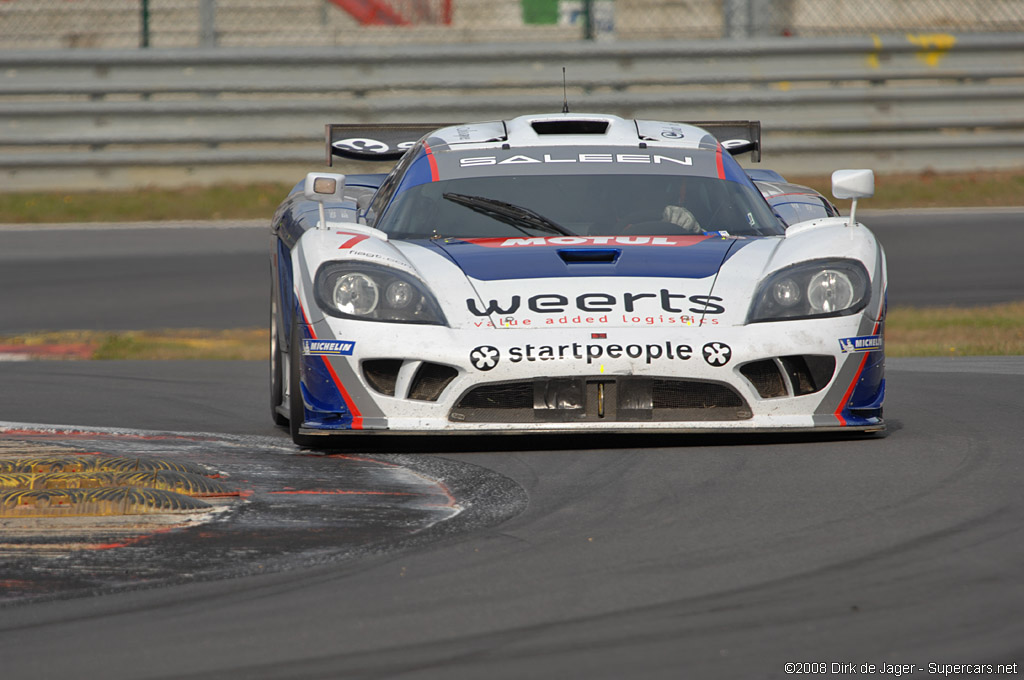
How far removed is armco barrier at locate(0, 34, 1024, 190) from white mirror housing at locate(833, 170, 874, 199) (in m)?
8.29

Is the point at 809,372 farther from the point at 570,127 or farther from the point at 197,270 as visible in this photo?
the point at 197,270

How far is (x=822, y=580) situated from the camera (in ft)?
10.9

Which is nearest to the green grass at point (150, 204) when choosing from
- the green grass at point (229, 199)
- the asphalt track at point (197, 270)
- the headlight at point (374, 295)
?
the green grass at point (229, 199)

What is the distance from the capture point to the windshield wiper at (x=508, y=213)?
5.73m

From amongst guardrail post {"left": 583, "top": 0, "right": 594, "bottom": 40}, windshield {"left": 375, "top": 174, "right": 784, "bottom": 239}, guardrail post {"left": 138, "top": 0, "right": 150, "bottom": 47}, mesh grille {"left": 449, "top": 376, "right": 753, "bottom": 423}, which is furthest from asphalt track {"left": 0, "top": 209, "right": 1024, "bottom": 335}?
mesh grille {"left": 449, "top": 376, "right": 753, "bottom": 423}

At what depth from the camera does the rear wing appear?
7422 millimetres

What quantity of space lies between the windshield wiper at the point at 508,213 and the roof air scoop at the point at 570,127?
0.75 m

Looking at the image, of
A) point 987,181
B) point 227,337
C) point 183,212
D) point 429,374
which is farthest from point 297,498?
point 987,181

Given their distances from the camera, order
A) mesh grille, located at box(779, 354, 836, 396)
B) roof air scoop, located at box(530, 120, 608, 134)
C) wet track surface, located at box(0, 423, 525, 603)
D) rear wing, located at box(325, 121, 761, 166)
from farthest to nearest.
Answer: rear wing, located at box(325, 121, 761, 166), roof air scoop, located at box(530, 120, 608, 134), mesh grille, located at box(779, 354, 836, 396), wet track surface, located at box(0, 423, 525, 603)

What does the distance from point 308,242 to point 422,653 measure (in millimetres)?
2786

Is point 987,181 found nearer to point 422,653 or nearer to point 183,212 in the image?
point 183,212

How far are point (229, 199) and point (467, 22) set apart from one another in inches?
114

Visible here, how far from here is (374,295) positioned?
5125 mm

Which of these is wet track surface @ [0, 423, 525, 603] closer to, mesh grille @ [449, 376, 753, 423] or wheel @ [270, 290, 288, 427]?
mesh grille @ [449, 376, 753, 423]
